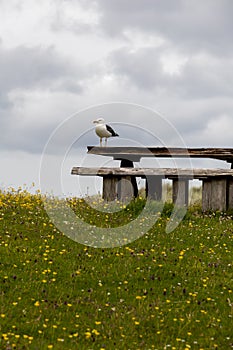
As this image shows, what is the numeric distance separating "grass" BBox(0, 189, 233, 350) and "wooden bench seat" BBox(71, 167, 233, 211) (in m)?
4.33

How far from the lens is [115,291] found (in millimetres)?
10188

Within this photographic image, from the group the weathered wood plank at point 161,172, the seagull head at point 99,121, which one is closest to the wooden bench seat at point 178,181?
the weathered wood plank at point 161,172

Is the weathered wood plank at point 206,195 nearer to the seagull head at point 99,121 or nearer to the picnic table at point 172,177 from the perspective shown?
the picnic table at point 172,177

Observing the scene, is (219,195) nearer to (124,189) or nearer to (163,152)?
(163,152)

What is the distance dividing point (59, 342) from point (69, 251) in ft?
13.6

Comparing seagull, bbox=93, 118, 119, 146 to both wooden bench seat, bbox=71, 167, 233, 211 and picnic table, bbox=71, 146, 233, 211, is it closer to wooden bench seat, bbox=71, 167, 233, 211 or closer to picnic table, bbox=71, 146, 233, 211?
picnic table, bbox=71, 146, 233, 211

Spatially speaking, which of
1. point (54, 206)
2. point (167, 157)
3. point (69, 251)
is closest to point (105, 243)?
point (69, 251)

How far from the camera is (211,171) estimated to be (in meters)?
18.9

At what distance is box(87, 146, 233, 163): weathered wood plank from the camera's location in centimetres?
1975

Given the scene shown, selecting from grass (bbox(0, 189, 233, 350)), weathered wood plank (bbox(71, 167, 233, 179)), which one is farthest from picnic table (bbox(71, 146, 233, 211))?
grass (bbox(0, 189, 233, 350))

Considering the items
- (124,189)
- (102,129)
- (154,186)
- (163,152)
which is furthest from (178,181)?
(102,129)

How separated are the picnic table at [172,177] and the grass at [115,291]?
435 cm

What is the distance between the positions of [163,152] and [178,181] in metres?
1.38

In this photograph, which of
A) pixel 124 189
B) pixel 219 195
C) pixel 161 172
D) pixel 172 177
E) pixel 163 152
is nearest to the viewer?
pixel 124 189
